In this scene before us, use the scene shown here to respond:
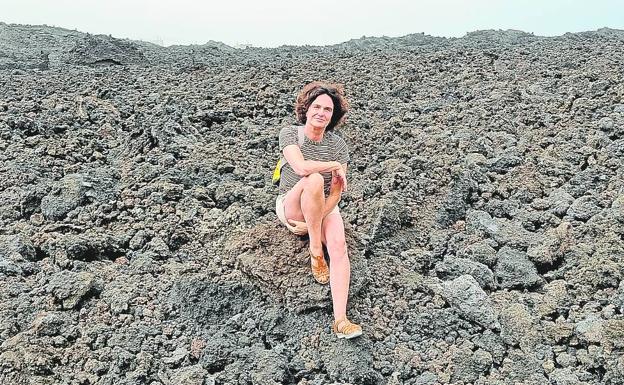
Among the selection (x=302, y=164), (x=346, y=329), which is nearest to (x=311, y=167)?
(x=302, y=164)

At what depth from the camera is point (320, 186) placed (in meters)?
3.72

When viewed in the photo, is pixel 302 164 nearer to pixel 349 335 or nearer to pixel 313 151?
pixel 313 151

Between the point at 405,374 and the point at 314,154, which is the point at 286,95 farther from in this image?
the point at 405,374

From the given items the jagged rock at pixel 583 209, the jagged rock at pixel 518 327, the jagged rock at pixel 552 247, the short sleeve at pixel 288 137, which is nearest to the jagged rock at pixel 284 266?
the short sleeve at pixel 288 137

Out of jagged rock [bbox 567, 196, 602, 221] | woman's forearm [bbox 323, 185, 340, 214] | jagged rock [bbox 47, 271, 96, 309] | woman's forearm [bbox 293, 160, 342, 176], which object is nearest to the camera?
woman's forearm [bbox 293, 160, 342, 176]

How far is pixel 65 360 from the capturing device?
3.85m

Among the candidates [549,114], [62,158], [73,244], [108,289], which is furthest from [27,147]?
[549,114]

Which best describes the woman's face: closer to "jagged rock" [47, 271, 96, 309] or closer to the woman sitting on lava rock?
the woman sitting on lava rock

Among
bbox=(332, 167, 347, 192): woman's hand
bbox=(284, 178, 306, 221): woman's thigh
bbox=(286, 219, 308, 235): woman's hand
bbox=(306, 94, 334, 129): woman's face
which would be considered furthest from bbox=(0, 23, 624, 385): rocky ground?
bbox=(306, 94, 334, 129): woman's face

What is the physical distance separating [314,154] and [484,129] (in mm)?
2795

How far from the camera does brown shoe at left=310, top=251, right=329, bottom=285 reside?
12.9 ft

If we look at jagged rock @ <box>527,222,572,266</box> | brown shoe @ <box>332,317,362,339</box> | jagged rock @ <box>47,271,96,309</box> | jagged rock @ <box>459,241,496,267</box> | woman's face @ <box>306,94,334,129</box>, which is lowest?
jagged rock @ <box>47,271,96,309</box>

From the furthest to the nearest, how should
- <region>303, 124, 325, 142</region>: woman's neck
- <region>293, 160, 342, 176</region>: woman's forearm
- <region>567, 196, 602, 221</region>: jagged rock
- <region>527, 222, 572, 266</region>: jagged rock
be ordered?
<region>567, 196, 602, 221</region>: jagged rock
<region>527, 222, 572, 266</region>: jagged rock
<region>303, 124, 325, 142</region>: woman's neck
<region>293, 160, 342, 176</region>: woman's forearm

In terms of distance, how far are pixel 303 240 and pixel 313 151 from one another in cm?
56
